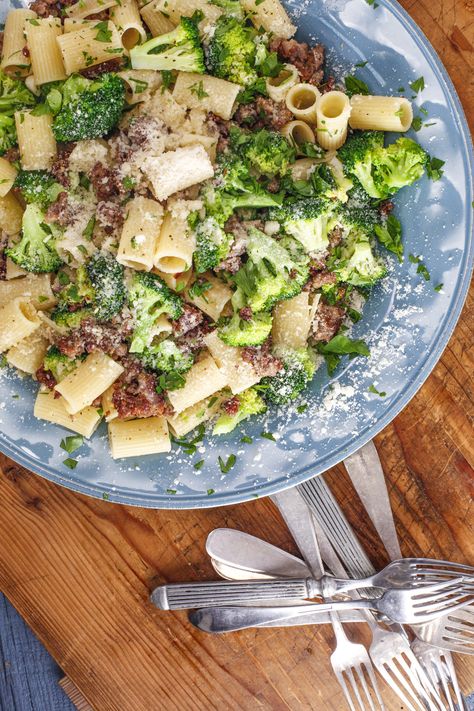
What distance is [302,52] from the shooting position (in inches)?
117

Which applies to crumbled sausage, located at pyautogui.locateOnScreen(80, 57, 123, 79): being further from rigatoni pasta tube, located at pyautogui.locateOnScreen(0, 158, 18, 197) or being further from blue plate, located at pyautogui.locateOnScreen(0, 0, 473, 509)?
blue plate, located at pyautogui.locateOnScreen(0, 0, 473, 509)

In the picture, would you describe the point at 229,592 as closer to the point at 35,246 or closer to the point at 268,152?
the point at 35,246

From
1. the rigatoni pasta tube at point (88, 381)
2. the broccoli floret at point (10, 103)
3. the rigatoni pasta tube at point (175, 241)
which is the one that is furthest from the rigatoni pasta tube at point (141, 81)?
the rigatoni pasta tube at point (88, 381)

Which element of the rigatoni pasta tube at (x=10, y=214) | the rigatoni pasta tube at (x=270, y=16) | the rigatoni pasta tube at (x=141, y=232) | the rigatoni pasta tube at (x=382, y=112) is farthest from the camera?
the rigatoni pasta tube at (x=10, y=214)

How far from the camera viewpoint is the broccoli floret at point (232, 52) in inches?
111

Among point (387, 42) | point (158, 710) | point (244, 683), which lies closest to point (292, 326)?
point (387, 42)

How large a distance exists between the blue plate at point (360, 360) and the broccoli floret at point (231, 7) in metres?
0.26

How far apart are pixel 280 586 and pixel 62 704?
167 centimetres

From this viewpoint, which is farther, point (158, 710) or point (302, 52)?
Answer: point (158, 710)

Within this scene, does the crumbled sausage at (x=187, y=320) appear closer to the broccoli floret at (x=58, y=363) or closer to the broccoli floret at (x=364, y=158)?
the broccoli floret at (x=58, y=363)

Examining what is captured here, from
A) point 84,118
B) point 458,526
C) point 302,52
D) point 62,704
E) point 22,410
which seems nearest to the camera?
point 84,118

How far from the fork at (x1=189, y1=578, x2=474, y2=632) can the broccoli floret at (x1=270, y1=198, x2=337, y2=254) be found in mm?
1785

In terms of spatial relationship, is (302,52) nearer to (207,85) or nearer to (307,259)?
(207,85)

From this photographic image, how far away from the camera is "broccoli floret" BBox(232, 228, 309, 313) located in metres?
2.80
